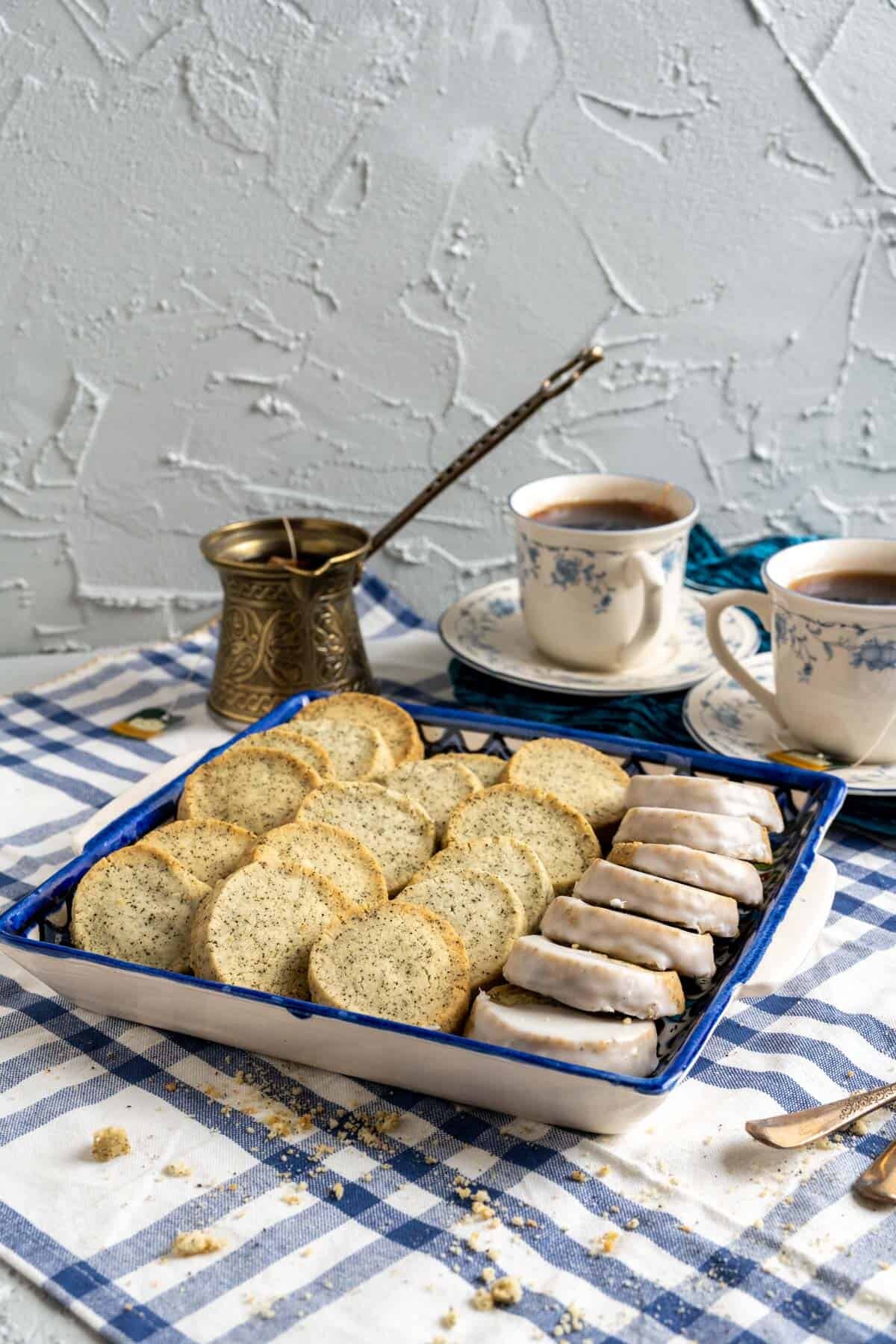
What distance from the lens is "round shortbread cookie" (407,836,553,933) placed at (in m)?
1.03

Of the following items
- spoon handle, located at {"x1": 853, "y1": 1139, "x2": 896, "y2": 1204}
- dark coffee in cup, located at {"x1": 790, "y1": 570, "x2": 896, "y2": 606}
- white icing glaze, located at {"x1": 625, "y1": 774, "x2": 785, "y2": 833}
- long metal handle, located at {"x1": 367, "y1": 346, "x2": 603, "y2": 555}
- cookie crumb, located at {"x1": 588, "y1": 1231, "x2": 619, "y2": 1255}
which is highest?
long metal handle, located at {"x1": 367, "y1": 346, "x2": 603, "y2": 555}

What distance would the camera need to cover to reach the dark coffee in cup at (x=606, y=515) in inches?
62.2

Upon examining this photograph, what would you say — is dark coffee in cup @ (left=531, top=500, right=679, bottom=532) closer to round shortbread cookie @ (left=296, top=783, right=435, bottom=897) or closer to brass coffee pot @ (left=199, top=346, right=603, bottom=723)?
brass coffee pot @ (left=199, top=346, right=603, bottom=723)

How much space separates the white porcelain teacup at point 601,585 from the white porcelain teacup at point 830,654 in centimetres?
11

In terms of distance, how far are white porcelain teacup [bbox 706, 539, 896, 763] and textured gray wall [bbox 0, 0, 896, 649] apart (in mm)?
814

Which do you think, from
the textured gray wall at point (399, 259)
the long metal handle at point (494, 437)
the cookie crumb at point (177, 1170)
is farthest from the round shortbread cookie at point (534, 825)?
the textured gray wall at point (399, 259)

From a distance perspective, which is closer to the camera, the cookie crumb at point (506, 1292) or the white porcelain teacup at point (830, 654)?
the cookie crumb at point (506, 1292)

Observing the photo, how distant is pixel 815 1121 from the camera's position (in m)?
0.88

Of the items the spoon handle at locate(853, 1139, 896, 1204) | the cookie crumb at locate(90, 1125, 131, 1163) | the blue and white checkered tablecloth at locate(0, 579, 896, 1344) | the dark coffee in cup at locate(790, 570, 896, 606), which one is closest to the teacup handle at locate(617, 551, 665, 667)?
the dark coffee in cup at locate(790, 570, 896, 606)

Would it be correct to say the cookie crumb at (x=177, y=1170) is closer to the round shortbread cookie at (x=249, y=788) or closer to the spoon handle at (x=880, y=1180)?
the round shortbread cookie at (x=249, y=788)

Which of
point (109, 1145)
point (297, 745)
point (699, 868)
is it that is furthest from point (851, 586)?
point (109, 1145)

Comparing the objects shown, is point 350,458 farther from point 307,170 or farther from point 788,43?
point 788,43

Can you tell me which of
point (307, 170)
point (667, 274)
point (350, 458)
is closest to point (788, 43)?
point (667, 274)

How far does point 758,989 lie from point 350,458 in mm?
1314
